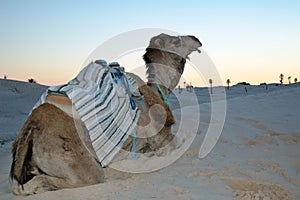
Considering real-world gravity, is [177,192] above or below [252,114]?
below

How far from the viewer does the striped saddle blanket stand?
2709mm

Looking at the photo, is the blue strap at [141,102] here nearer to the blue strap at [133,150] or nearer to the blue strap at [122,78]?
the blue strap at [122,78]

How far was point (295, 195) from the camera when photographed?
105 inches

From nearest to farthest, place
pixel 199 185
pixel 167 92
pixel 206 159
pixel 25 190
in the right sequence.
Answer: pixel 25 190, pixel 199 185, pixel 206 159, pixel 167 92

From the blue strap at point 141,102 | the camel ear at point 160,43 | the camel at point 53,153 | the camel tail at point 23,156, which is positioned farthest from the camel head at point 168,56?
the camel tail at point 23,156

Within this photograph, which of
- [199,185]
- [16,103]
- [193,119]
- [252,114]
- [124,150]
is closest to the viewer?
[199,185]

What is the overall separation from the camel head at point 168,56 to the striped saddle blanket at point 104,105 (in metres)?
0.92

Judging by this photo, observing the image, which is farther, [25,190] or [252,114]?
[252,114]

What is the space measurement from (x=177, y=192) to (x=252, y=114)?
5.04 m

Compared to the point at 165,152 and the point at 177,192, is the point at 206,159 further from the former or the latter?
the point at 177,192

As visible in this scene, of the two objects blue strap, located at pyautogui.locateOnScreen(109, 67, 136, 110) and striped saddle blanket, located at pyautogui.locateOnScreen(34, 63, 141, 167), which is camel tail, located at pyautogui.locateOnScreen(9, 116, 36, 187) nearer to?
striped saddle blanket, located at pyautogui.locateOnScreen(34, 63, 141, 167)

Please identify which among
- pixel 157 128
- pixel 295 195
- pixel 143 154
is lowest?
pixel 295 195

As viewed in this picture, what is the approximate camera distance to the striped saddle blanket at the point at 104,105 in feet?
8.89

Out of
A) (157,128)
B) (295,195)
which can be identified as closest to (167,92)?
(157,128)
